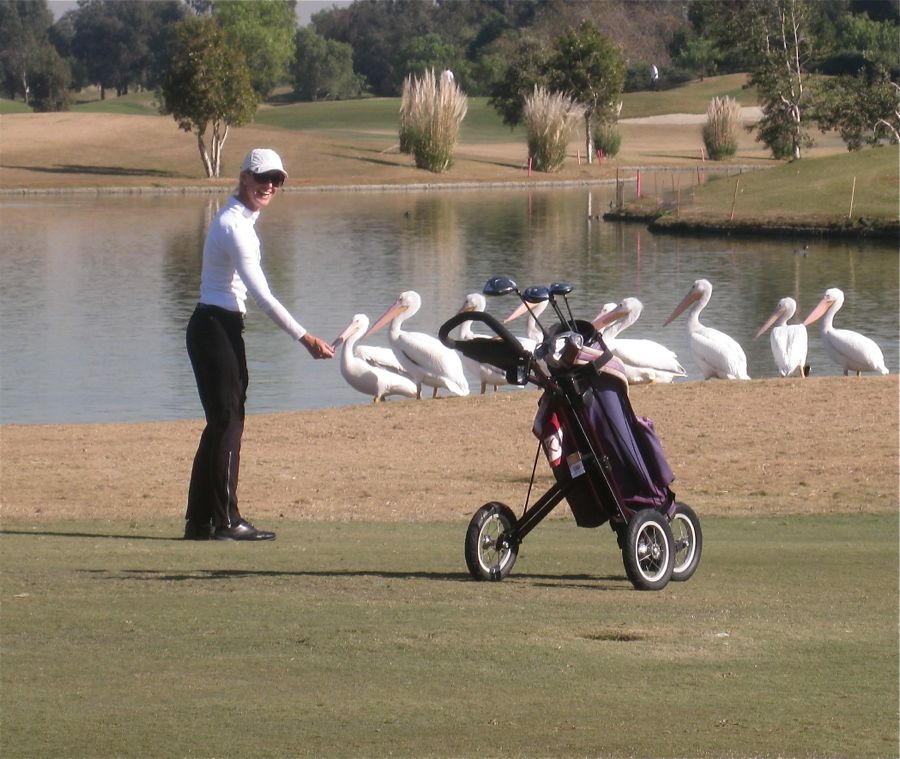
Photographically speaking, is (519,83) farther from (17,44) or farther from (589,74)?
(17,44)

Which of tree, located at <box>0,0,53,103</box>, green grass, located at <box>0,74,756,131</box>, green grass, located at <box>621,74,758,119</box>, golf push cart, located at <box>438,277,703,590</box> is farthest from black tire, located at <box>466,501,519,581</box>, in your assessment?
tree, located at <box>0,0,53,103</box>

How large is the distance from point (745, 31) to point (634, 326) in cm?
4277

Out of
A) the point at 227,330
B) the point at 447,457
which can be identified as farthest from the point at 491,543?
the point at 447,457

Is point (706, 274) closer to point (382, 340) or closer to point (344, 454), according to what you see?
point (382, 340)

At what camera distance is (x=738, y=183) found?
47625 millimetres

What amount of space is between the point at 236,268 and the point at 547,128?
60619 mm

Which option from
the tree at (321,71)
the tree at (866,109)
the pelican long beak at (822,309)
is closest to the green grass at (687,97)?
the tree at (321,71)

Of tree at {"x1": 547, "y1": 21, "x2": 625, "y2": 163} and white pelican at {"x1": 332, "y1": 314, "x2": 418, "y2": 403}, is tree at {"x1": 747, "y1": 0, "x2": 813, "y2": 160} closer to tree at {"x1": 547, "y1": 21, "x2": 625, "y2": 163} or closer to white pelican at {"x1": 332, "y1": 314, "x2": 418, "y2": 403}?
tree at {"x1": 547, "y1": 21, "x2": 625, "y2": 163}

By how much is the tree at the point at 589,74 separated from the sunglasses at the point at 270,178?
219ft

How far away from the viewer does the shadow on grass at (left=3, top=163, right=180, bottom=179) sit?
212ft

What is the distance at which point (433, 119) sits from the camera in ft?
210

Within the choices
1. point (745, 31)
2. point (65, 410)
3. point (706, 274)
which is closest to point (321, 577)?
point (65, 410)

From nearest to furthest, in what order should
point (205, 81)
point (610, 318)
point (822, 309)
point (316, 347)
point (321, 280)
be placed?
1. point (316, 347)
2. point (610, 318)
3. point (822, 309)
4. point (321, 280)
5. point (205, 81)

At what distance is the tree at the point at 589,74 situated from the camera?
7281 centimetres
